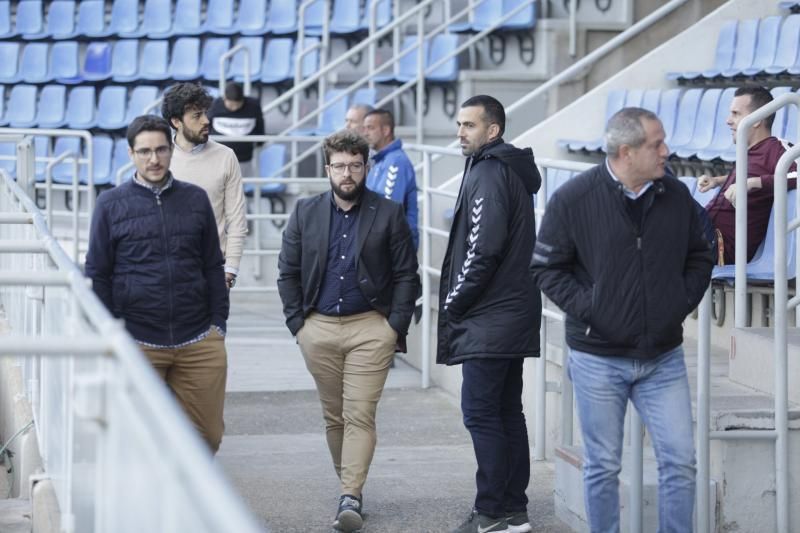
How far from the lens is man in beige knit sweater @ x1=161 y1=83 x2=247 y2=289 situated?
589cm

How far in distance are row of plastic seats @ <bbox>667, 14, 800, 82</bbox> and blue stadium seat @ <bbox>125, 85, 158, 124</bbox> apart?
585 cm

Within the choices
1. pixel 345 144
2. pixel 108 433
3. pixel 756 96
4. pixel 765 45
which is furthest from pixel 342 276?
pixel 765 45

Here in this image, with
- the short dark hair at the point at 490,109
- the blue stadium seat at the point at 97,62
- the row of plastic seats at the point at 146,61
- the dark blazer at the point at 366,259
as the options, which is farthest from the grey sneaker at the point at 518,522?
the blue stadium seat at the point at 97,62

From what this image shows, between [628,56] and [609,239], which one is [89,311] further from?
[628,56]

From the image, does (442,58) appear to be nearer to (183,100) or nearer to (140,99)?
(140,99)

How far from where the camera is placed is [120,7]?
1523 centimetres

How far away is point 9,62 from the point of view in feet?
50.4

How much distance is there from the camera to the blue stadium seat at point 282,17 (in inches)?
551

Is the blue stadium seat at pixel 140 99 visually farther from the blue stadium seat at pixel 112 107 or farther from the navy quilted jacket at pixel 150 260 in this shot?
the navy quilted jacket at pixel 150 260

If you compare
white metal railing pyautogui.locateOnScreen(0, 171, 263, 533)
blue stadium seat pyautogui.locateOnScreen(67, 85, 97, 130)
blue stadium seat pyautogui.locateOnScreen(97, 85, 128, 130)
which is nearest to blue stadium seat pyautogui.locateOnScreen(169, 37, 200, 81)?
blue stadium seat pyautogui.locateOnScreen(97, 85, 128, 130)

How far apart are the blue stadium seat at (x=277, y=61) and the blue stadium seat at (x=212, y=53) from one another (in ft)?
1.70

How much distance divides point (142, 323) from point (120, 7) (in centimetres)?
1085

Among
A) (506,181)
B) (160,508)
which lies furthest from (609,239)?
(160,508)

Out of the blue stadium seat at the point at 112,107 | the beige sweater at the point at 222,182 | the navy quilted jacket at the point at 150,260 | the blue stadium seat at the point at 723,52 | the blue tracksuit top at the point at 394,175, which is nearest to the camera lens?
the navy quilted jacket at the point at 150,260
